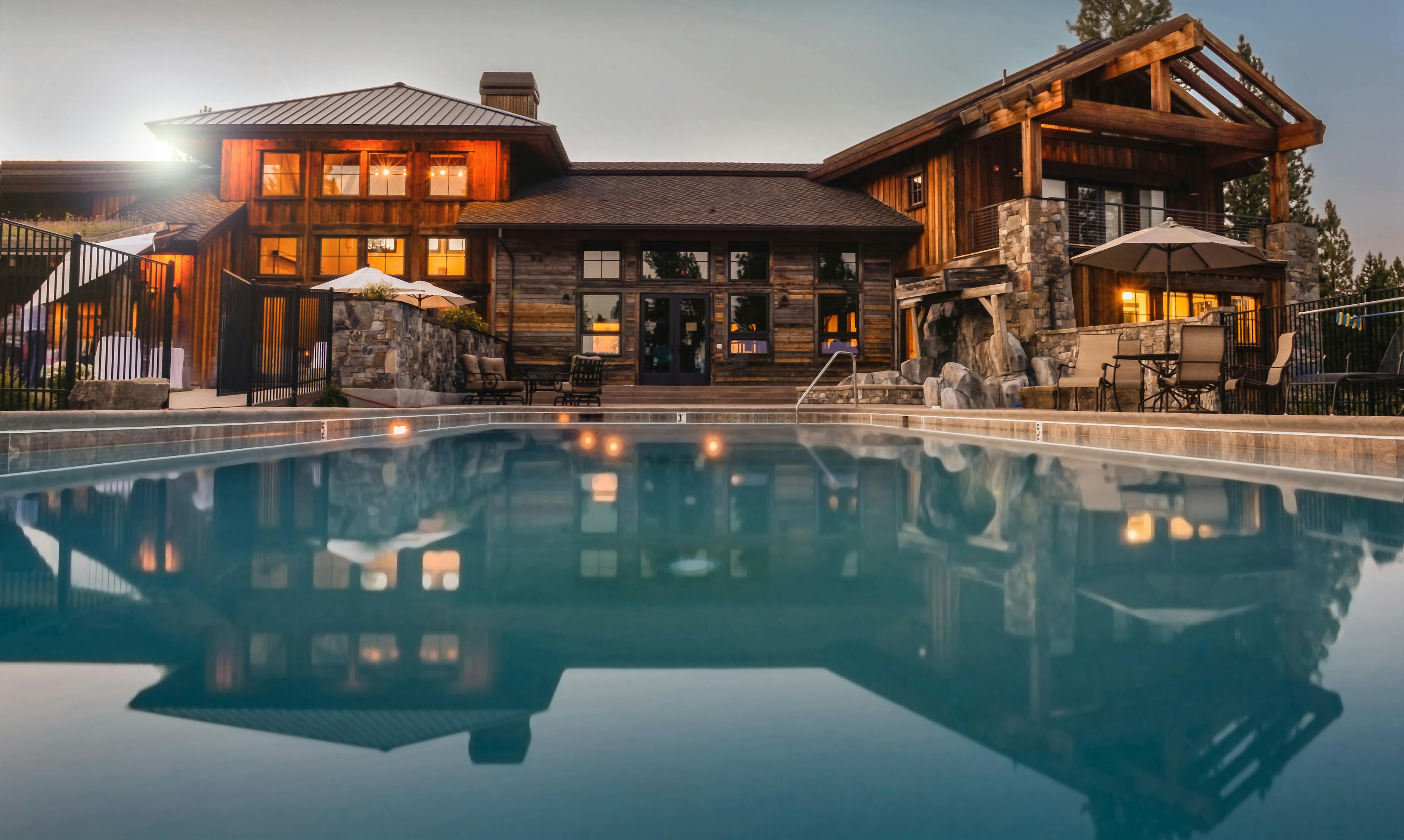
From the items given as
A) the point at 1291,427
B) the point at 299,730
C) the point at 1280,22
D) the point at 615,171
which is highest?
the point at 1280,22

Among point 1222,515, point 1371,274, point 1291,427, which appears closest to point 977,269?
point 1291,427

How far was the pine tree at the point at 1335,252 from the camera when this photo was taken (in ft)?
93.9

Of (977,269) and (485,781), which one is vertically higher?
(977,269)

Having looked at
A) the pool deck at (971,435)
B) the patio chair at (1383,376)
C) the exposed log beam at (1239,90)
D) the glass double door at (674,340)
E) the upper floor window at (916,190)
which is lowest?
the pool deck at (971,435)

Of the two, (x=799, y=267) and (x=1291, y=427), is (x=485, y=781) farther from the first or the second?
(x=799, y=267)

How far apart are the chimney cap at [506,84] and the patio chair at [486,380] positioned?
34.2 ft

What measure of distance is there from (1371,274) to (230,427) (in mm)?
34572

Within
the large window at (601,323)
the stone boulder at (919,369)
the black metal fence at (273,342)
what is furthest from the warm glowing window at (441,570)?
the large window at (601,323)

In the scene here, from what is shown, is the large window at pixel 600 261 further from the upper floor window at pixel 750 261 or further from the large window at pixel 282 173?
the large window at pixel 282 173

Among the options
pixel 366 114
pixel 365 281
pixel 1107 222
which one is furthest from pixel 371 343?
pixel 1107 222

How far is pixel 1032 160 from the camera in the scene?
1608 cm

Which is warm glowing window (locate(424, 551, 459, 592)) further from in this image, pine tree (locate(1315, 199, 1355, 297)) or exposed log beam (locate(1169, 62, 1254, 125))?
pine tree (locate(1315, 199, 1355, 297))

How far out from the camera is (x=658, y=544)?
292cm

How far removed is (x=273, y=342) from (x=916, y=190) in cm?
1511
